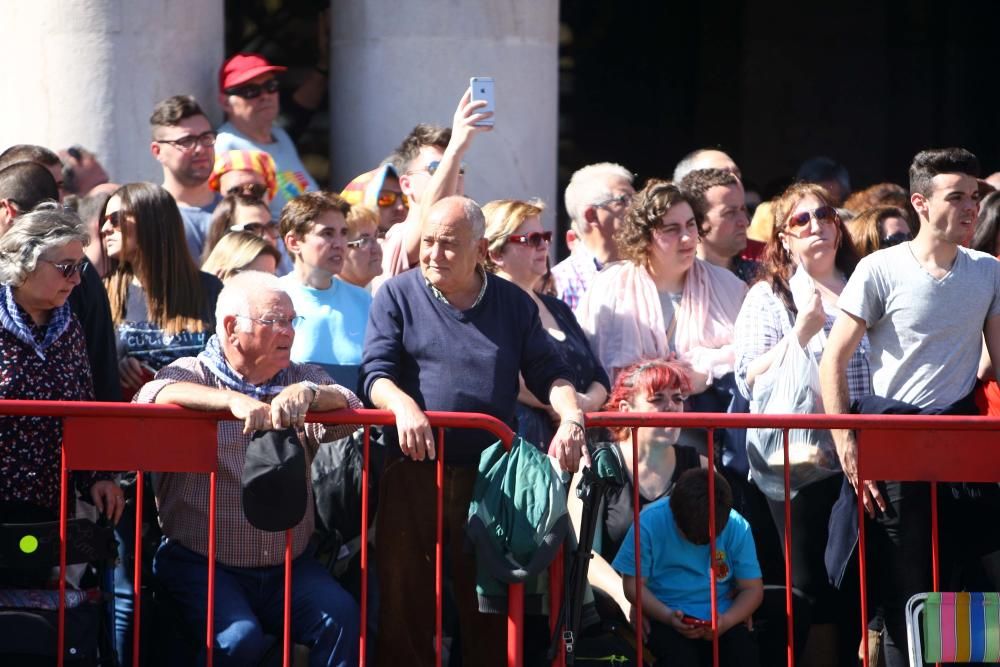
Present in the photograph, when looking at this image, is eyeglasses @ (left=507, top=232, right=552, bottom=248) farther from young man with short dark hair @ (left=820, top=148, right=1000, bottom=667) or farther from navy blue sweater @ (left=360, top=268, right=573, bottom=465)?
young man with short dark hair @ (left=820, top=148, right=1000, bottom=667)

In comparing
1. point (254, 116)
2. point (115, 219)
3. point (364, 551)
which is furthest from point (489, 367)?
point (254, 116)

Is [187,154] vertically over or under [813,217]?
over

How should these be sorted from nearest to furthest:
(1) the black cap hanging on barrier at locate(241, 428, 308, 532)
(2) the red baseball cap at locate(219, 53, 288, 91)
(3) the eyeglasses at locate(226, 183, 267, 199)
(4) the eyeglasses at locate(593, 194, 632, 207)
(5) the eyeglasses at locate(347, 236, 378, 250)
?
(1) the black cap hanging on barrier at locate(241, 428, 308, 532), (5) the eyeglasses at locate(347, 236, 378, 250), (3) the eyeglasses at locate(226, 183, 267, 199), (4) the eyeglasses at locate(593, 194, 632, 207), (2) the red baseball cap at locate(219, 53, 288, 91)

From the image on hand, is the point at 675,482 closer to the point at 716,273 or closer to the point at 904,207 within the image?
the point at 716,273

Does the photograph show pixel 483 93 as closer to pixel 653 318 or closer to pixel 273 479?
pixel 653 318

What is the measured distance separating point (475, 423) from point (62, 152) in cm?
362

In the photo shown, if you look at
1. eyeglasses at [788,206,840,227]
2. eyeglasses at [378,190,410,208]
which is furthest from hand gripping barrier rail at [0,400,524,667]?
eyeglasses at [378,190,410,208]

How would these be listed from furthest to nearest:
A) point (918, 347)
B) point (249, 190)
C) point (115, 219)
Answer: point (249, 190) < point (115, 219) < point (918, 347)

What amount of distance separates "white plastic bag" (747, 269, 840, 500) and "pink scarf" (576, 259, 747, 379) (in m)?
0.50

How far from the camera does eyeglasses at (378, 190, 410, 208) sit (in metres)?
7.83

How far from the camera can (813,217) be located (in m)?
6.88

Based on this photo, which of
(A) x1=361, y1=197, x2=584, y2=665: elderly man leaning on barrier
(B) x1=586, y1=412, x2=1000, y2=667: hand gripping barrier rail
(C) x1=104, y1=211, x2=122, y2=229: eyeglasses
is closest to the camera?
(B) x1=586, y1=412, x2=1000, y2=667: hand gripping barrier rail

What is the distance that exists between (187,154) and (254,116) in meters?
0.73

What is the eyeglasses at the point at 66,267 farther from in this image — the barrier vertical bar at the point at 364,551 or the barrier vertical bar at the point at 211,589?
the barrier vertical bar at the point at 364,551
